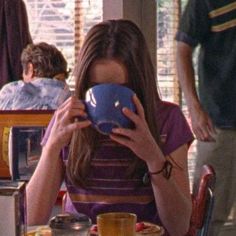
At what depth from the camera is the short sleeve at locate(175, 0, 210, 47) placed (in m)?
2.84

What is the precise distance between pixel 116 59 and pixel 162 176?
33 centimetres

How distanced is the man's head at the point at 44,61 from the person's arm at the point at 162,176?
6.74ft

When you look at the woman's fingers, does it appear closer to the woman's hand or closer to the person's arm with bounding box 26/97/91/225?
the woman's hand

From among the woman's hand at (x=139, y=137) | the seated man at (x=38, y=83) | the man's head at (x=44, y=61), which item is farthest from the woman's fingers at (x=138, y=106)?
the man's head at (x=44, y=61)

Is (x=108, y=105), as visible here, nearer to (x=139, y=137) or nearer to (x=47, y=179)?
(x=139, y=137)

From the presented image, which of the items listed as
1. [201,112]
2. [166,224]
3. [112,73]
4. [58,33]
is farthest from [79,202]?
[58,33]

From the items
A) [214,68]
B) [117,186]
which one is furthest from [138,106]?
[214,68]

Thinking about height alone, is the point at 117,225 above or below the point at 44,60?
below

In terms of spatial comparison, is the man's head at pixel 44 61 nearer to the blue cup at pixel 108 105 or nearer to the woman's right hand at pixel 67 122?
the woman's right hand at pixel 67 122

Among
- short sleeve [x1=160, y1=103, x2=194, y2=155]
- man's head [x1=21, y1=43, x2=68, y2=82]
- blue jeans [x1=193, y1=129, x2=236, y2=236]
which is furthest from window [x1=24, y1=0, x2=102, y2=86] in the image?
short sleeve [x1=160, y1=103, x2=194, y2=155]

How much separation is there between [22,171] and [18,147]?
3.5 inches

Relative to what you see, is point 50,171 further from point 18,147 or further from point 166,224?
point 18,147

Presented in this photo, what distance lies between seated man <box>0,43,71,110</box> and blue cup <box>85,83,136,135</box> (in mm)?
1593

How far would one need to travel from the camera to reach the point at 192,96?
2.77 metres
